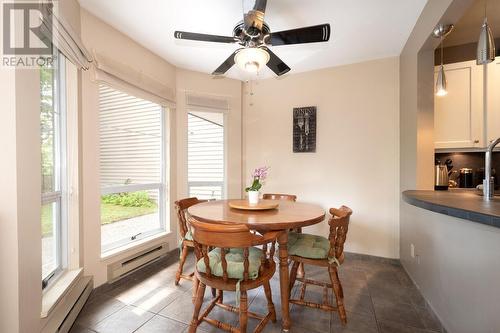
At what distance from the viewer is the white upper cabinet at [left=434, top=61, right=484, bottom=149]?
2170 millimetres

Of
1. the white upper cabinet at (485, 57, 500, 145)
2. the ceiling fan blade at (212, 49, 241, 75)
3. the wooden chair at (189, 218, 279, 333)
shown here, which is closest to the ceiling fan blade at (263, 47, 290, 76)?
the ceiling fan blade at (212, 49, 241, 75)

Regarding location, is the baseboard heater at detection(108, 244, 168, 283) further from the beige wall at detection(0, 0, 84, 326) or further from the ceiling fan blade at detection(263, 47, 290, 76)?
the ceiling fan blade at detection(263, 47, 290, 76)

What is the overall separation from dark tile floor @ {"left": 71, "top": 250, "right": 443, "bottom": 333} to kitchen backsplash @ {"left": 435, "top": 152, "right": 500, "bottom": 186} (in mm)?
1330

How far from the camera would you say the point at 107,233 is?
7.88ft

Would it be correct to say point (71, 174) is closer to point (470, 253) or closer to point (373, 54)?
point (470, 253)

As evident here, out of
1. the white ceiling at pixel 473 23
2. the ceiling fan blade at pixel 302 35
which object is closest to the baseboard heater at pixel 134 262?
the ceiling fan blade at pixel 302 35

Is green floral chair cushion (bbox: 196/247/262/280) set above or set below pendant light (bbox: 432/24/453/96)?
below

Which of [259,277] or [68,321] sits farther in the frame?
[68,321]

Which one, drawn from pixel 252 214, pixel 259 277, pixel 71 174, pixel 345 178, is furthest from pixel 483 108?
pixel 71 174

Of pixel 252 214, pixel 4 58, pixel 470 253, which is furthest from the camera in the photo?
pixel 252 214

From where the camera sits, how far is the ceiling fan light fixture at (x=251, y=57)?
170 cm

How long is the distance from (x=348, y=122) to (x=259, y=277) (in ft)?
8.00

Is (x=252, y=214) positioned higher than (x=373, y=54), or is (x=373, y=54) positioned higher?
(x=373, y=54)

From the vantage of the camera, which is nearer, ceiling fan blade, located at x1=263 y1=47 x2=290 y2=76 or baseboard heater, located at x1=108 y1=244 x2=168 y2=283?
ceiling fan blade, located at x1=263 y1=47 x2=290 y2=76
